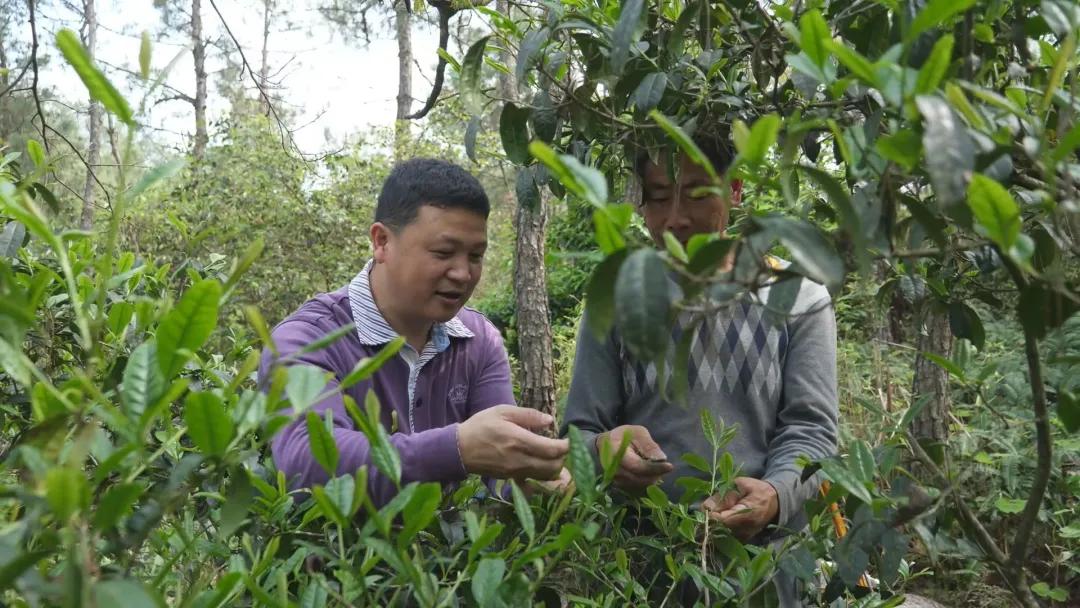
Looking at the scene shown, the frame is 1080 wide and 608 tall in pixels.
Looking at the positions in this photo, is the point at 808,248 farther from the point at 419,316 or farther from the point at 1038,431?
the point at 419,316

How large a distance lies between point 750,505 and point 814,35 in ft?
3.01

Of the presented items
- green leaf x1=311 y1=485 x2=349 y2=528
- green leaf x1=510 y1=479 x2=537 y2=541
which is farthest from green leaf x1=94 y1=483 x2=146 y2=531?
green leaf x1=510 y1=479 x2=537 y2=541

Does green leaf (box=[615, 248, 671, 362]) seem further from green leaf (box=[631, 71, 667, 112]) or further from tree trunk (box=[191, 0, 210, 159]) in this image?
tree trunk (box=[191, 0, 210, 159])

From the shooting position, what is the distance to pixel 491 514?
1193mm

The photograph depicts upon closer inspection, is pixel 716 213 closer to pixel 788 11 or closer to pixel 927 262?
pixel 927 262

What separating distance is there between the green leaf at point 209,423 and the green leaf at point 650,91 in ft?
2.58

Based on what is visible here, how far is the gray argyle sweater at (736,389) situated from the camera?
1.74 m

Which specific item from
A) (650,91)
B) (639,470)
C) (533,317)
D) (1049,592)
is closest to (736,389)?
(639,470)

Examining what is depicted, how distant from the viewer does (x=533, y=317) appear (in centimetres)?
527

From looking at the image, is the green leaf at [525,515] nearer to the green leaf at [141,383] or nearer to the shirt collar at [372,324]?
the green leaf at [141,383]

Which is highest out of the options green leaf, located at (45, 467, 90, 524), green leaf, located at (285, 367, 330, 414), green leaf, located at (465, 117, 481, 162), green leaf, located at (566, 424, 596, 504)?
green leaf, located at (465, 117, 481, 162)

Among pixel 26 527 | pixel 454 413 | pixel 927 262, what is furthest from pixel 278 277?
pixel 26 527

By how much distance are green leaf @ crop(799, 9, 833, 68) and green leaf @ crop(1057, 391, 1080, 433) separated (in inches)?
13.7

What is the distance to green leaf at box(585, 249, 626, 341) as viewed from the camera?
658mm
